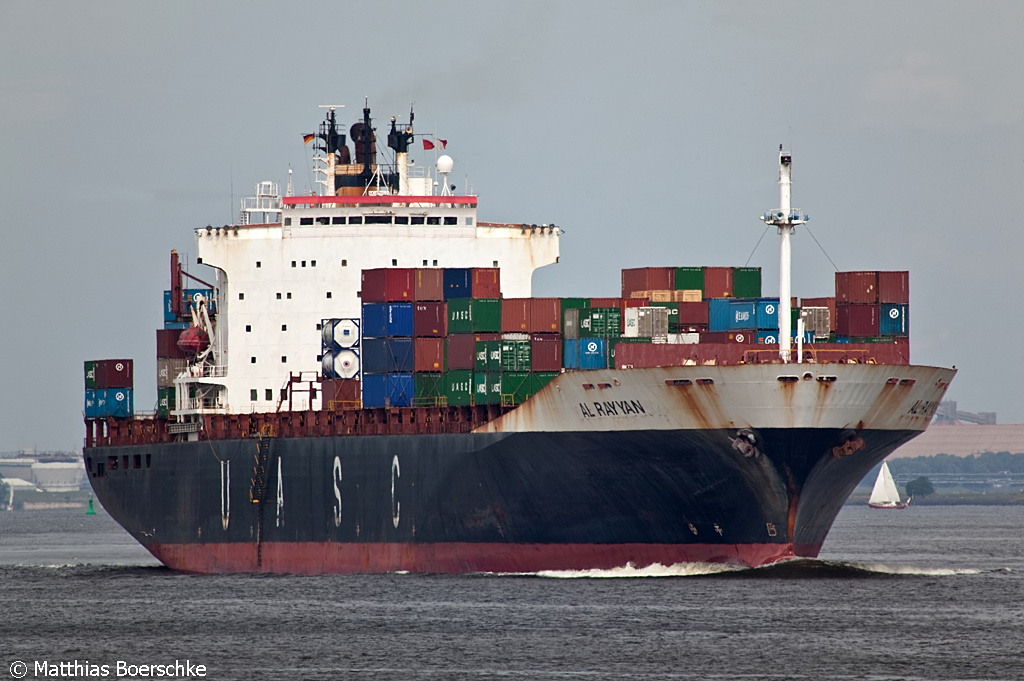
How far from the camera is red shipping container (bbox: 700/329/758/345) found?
43438 mm

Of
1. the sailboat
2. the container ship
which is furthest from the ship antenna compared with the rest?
the sailboat

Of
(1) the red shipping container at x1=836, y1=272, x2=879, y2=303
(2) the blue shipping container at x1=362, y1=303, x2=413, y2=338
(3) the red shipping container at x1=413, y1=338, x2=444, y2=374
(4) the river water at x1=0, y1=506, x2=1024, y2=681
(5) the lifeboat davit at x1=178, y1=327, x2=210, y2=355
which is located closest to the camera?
(4) the river water at x1=0, y1=506, x2=1024, y2=681

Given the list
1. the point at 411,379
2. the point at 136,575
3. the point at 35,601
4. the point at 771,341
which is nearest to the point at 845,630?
the point at 771,341

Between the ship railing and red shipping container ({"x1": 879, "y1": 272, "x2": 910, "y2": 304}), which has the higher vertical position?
red shipping container ({"x1": 879, "y1": 272, "x2": 910, "y2": 304})

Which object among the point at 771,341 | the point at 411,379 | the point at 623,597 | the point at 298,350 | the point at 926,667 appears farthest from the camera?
the point at 298,350

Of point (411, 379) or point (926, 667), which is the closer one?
point (926, 667)

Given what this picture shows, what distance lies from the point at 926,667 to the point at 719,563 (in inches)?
455

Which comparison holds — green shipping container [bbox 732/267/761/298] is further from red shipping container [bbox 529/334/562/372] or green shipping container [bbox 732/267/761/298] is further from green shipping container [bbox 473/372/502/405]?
Result: green shipping container [bbox 473/372/502/405]

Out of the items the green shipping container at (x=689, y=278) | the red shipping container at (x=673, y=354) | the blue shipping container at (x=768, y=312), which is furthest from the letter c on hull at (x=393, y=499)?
the blue shipping container at (x=768, y=312)

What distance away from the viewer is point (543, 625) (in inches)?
1415

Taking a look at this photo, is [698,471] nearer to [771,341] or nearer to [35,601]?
[771,341]

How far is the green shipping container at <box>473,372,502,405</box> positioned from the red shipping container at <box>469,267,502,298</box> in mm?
2937

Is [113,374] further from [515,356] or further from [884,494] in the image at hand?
[884,494]

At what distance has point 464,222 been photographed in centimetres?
5391
